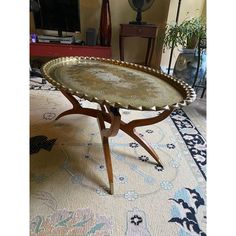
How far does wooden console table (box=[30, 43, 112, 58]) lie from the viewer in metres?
2.88

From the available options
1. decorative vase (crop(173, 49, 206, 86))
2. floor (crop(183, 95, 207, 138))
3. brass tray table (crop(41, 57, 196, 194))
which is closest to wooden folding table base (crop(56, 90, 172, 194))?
brass tray table (crop(41, 57, 196, 194))

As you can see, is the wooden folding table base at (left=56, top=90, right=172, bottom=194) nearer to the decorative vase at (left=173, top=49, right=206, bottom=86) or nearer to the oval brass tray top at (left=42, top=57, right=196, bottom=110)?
the oval brass tray top at (left=42, top=57, right=196, bottom=110)

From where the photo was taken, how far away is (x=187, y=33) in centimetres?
237

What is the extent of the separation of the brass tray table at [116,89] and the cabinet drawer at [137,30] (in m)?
1.27

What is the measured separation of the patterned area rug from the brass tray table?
4.4 inches

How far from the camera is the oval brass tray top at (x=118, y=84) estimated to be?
115 centimetres

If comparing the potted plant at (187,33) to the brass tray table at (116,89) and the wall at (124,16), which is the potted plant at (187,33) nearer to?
the wall at (124,16)

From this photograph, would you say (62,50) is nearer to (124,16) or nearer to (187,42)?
(124,16)

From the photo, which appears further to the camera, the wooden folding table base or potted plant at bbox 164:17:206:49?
potted plant at bbox 164:17:206:49

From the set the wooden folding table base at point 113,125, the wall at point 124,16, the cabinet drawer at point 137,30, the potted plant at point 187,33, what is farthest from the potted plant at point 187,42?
the wooden folding table base at point 113,125

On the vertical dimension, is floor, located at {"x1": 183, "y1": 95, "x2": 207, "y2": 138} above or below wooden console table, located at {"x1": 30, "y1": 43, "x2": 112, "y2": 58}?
below

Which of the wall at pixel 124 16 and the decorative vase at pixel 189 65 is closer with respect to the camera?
the decorative vase at pixel 189 65

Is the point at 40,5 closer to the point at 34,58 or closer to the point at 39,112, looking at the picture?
the point at 34,58
